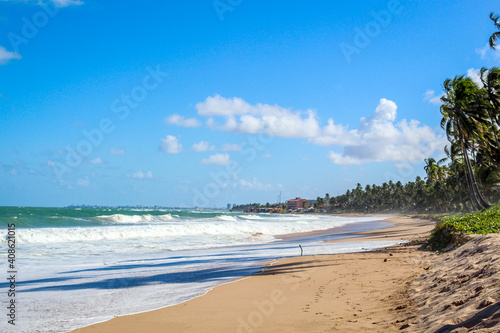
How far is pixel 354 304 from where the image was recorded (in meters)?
7.03

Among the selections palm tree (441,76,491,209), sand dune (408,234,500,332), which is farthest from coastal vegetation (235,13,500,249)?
sand dune (408,234,500,332)

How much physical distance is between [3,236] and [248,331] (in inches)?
1067

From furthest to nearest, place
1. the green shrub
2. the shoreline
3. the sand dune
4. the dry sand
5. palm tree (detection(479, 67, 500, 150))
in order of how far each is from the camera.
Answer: palm tree (detection(479, 67, 500, 150)) → the green shrub → the shoreline → the dry sand → the sand dune

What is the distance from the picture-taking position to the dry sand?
503cm

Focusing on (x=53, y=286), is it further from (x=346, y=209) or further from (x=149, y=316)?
(x=346, y=209)

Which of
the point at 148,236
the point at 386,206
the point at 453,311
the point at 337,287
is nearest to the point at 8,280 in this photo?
the point at 337,287

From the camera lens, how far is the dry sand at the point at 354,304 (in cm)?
503

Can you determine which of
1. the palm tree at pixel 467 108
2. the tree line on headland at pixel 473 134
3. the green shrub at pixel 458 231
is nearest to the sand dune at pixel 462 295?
the green shrub at pixel 458 231

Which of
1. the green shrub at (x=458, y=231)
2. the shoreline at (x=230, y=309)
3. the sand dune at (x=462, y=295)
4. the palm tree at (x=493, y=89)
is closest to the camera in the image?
the sand dune at (x=462, y=295)

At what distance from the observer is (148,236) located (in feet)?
108

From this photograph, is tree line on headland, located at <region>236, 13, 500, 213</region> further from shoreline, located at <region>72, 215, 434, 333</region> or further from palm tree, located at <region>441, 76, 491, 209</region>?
shoreline, located at <region>72, 215, 434, 333</region>

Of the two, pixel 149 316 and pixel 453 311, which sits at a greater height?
pixel 453 311

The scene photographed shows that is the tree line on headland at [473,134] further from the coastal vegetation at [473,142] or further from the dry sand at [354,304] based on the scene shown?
the dry sand at [354,304]

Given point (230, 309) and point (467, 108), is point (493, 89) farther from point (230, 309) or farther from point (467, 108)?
point (230, 309)
